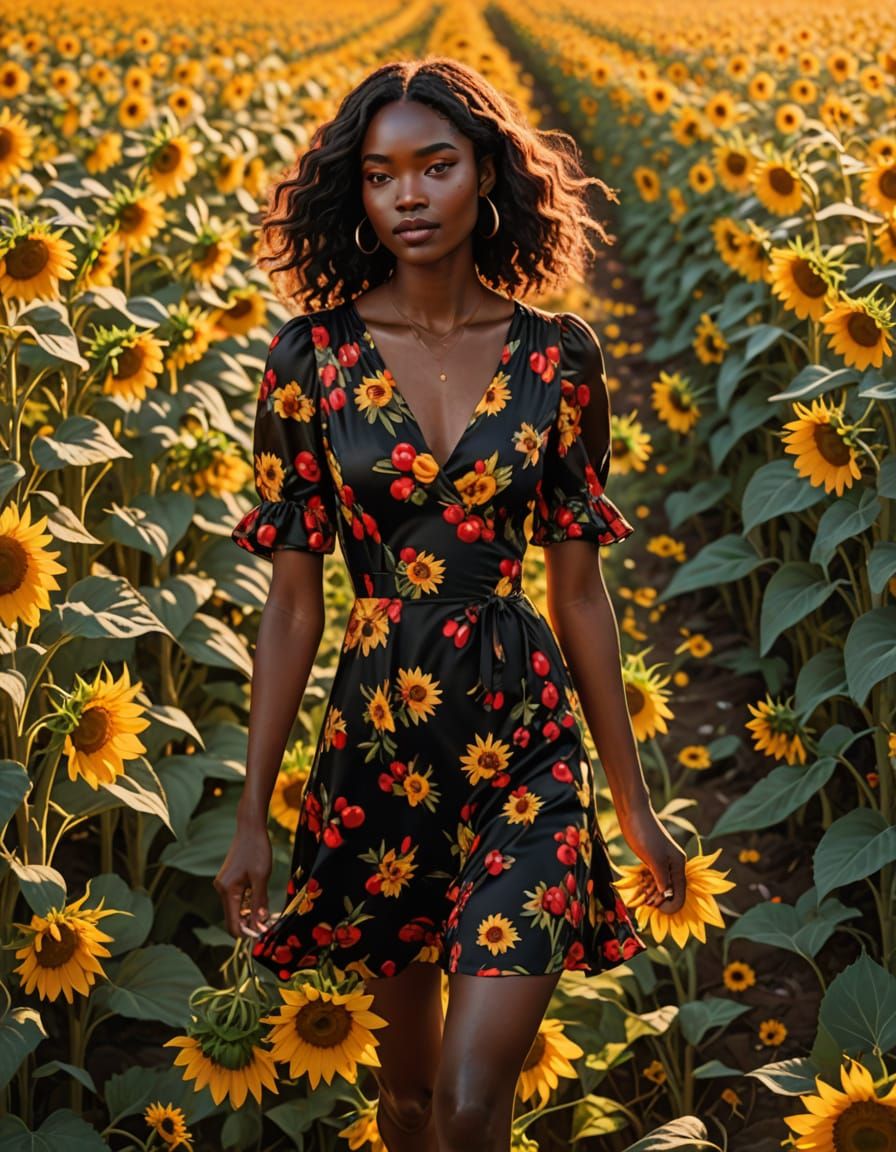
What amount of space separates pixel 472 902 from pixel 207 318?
266cm

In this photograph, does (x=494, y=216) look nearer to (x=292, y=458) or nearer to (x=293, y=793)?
(x=292, y=458)

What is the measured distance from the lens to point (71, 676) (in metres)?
3.67

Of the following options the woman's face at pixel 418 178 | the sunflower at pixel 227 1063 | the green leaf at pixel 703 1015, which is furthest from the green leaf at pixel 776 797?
the woman's face at pixel 418 178

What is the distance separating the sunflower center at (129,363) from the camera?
3.86 metres

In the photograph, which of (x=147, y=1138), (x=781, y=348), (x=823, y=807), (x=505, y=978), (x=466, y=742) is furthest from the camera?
(x=781, y=348)

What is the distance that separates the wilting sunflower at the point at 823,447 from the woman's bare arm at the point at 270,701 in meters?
1.40

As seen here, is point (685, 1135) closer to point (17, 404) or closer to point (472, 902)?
point (472, 902)

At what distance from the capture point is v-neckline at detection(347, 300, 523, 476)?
2.51m

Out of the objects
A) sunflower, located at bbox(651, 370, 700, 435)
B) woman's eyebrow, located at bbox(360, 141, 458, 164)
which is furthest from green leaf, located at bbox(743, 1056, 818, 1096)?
sunflower, located at bbox(651, 370, 700, 435)

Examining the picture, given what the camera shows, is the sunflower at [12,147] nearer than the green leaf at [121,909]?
No

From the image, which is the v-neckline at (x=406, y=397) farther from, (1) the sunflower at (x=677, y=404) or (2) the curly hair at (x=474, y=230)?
(1) the sunflower at (x=677, y=404)

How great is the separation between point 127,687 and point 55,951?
453 mm

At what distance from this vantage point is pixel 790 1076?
9.79ft

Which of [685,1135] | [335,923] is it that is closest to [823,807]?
[685,1135]
